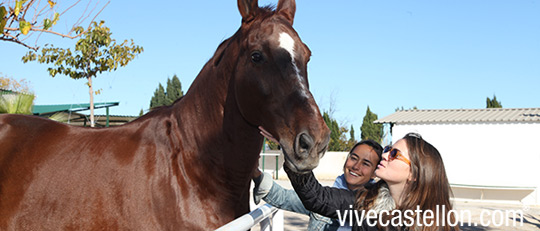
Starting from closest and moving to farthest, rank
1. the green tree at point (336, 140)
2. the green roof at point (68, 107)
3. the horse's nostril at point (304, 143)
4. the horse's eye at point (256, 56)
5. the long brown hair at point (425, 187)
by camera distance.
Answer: the horse's nostril at point (304, 143) → the horse's eye at point (256, 56) → the long brown hair at point (425, 187) → the green roof at point (68, 107) → the green tree at point (336, 140)

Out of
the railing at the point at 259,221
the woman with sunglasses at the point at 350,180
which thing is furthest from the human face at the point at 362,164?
the railing at the point at 259,221

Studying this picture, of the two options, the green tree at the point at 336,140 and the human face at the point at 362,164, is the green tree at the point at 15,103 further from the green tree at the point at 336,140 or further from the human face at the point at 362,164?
the green tree at the point at 336,140

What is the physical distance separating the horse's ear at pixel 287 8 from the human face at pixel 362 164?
921 mm

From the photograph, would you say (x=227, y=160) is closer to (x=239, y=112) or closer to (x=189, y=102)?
(x=239, y=112)

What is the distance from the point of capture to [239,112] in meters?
2.33

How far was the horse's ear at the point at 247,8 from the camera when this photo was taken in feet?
7.95

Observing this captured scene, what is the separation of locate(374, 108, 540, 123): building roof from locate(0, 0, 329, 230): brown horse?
15173mm

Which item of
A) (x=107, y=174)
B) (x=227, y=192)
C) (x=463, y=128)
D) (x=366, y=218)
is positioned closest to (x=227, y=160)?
(x=227, y=192)

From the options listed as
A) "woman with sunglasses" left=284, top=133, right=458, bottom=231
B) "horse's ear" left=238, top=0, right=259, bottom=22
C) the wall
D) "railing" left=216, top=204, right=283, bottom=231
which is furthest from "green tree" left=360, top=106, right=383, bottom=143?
"horse's ear" left=238, top=0, right=259, bottom=22

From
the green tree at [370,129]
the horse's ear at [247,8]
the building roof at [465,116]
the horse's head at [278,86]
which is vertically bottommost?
the horse's head at [278,86]

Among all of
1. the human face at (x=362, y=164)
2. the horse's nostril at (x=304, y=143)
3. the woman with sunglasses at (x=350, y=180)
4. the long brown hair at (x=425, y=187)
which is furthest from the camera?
the human face at (x=362, y=164)

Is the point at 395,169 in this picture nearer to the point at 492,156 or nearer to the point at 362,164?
the point at 362,164

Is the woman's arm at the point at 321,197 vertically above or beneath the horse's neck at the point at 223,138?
beneath

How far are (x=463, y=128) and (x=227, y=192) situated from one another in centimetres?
1557
